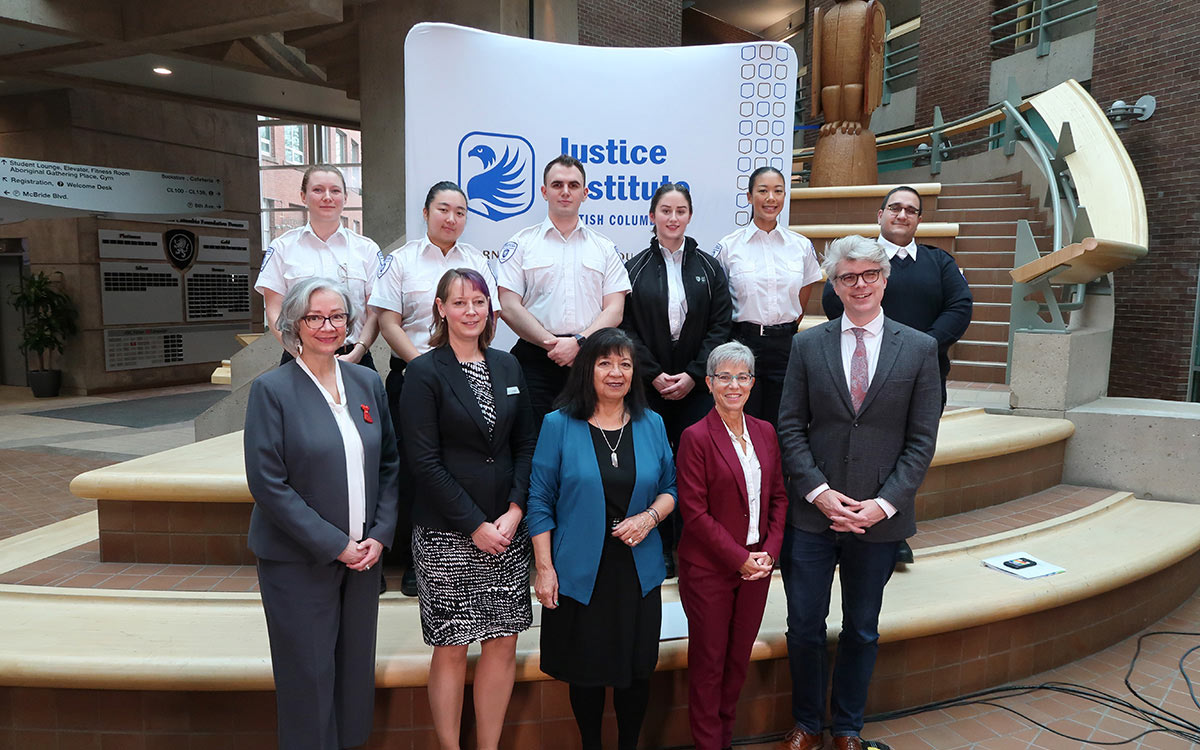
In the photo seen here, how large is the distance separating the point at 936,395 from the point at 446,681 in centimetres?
170

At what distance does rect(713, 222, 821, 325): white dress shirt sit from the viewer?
294 cm

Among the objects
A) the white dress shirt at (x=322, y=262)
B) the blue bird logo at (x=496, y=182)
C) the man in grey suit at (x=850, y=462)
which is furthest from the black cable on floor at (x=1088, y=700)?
the blue bird logo at (x=496, y=182)

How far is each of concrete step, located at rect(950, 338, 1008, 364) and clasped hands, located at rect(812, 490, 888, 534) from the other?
3758 mm

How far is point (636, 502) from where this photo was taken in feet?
7.18

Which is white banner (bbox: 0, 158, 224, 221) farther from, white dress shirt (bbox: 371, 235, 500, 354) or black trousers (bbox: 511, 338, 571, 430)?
black trousers (bbox: 511, 338, 571, 430)

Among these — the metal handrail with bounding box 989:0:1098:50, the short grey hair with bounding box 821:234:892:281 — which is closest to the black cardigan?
the short grey hair with bounding box 821:234:892:281

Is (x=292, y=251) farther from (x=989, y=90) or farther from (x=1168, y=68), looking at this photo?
(x=989, y=90)

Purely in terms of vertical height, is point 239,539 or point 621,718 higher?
point 239,539

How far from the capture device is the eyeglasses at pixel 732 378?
2.22 m

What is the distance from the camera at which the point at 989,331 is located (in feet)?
18.2

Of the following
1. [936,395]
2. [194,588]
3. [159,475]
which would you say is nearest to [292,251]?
[159,475]

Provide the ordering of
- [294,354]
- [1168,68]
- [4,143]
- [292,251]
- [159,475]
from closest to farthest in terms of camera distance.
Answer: [294,354], [292,251], [159,475], [1168,68], [4,143]

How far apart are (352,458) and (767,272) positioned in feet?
5.77

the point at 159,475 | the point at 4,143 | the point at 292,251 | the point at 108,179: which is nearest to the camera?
the point at 292,251
